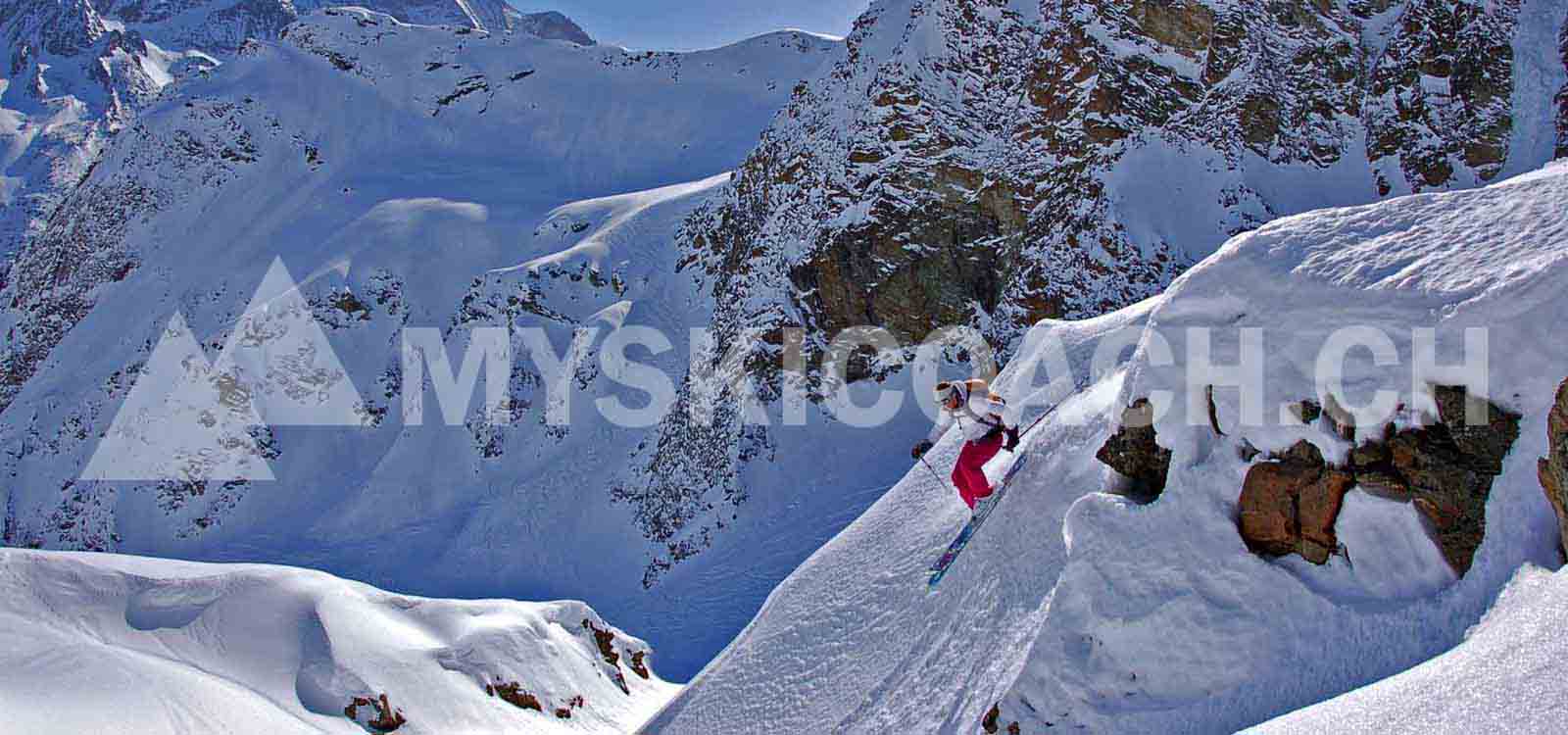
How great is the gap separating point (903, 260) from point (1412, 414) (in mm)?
23824

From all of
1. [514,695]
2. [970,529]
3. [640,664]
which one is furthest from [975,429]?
[640,664]

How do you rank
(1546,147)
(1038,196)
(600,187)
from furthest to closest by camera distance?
(600,187)
(1038,196)
(1546,147)

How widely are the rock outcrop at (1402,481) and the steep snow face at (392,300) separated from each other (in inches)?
740

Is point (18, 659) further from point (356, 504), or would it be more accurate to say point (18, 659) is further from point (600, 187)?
point (600, 187)

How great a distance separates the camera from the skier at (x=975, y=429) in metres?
7.94

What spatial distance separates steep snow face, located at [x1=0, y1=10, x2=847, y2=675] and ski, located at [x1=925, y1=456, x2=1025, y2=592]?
51.7 ft

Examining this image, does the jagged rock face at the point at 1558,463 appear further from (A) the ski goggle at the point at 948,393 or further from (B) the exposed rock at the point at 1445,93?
(B) the exposed rock at the point at 1445,93

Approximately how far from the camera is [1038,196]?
26953 mm

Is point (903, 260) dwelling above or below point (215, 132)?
below

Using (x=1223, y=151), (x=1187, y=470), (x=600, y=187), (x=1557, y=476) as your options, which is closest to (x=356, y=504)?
(x=600, y=187)

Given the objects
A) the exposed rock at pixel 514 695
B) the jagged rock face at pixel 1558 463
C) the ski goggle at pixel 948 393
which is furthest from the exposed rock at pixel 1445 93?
the exposed rock at pixel 514 695

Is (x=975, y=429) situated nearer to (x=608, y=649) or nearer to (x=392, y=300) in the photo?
(x=608, y=649)

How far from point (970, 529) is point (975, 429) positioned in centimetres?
91

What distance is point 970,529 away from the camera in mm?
8227
